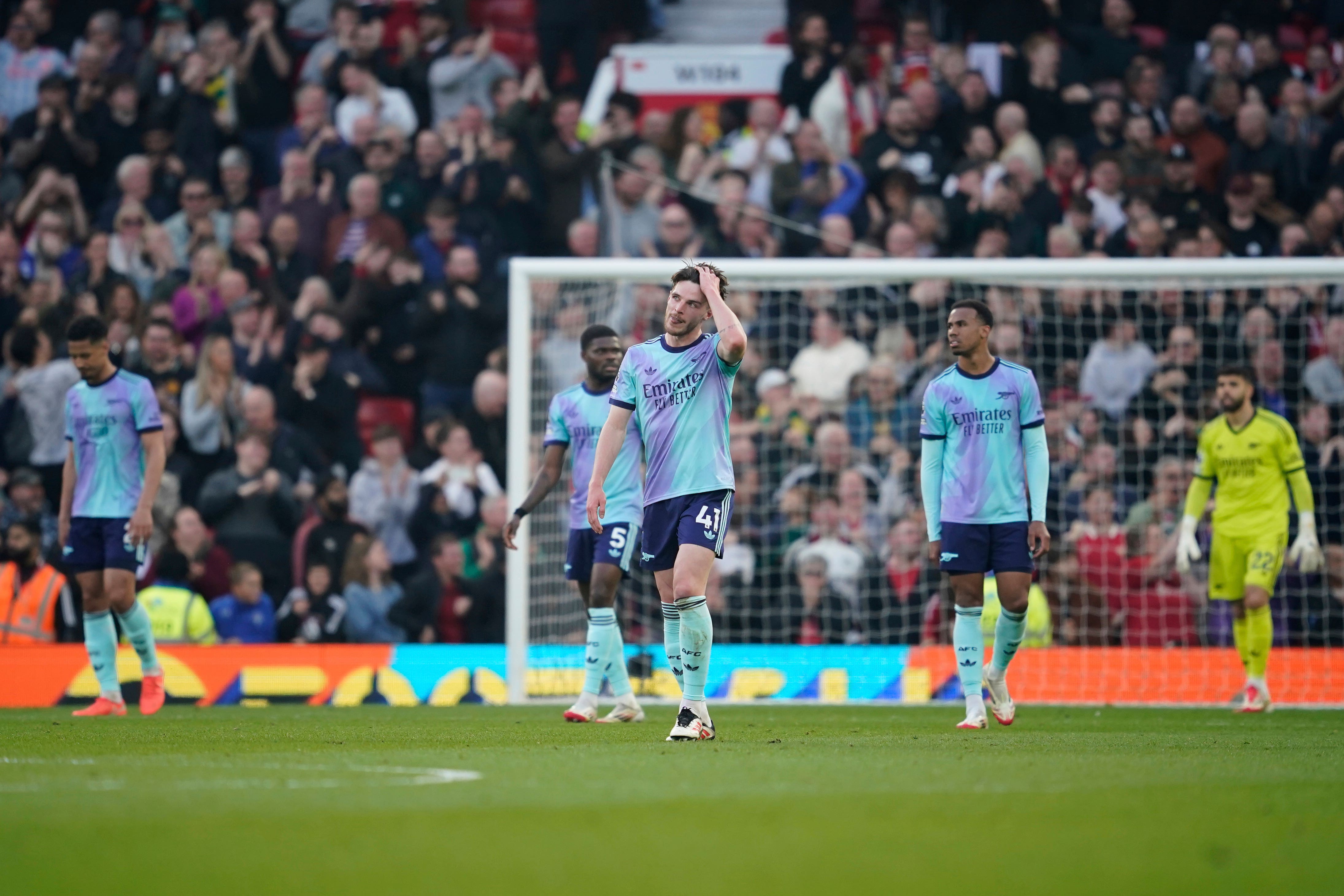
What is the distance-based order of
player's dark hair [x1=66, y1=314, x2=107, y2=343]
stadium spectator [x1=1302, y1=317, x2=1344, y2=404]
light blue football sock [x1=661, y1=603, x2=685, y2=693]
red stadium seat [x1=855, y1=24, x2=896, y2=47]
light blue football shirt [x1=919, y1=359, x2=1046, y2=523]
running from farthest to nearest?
red stadium seat [x1=855, y1=24, x2=896, y2=47] < stadium spectator [x1=1302, y1=317, x2=1344, y2=404] < player's dark hair [x1=66, y1=314, x2=107, y2=343] < light blue football shirt [x1=919, y1=359, x2=1046, y2=523] < light blue football sock [x1=661, y1=603, x2=685, y2=693]

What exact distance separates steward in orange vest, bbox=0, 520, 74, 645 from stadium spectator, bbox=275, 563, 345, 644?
2.04 meters

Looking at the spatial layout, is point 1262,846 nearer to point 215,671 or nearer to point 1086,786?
point 1086,786

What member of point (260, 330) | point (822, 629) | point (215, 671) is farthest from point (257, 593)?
point (822, 629)

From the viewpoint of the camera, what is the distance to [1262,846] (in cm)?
508

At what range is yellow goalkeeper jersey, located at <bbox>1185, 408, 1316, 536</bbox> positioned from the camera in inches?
522

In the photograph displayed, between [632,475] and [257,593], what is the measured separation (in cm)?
544

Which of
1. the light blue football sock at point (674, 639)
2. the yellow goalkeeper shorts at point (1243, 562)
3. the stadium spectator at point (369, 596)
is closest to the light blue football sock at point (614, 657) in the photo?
the light blue football sock at point (674, 639)

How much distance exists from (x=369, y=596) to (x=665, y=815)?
10561mm

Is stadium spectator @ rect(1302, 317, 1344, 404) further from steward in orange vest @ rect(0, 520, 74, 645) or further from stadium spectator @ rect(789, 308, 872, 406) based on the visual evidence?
steward in orange vest @ rect(0, 520, 74, 645)

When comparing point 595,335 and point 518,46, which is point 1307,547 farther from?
point 518,46

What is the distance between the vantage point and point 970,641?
420 inches

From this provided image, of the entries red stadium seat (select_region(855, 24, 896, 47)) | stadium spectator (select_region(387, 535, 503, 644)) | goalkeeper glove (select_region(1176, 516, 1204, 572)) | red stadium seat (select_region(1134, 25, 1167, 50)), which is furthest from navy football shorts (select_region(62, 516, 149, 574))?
red stadium seat (select_region(1134, 25, 1167, 50))

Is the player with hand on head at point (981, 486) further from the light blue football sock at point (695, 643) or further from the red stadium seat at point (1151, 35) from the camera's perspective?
the red stadium seat at point (1151, 35)

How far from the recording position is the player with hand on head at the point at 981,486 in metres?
10.5
